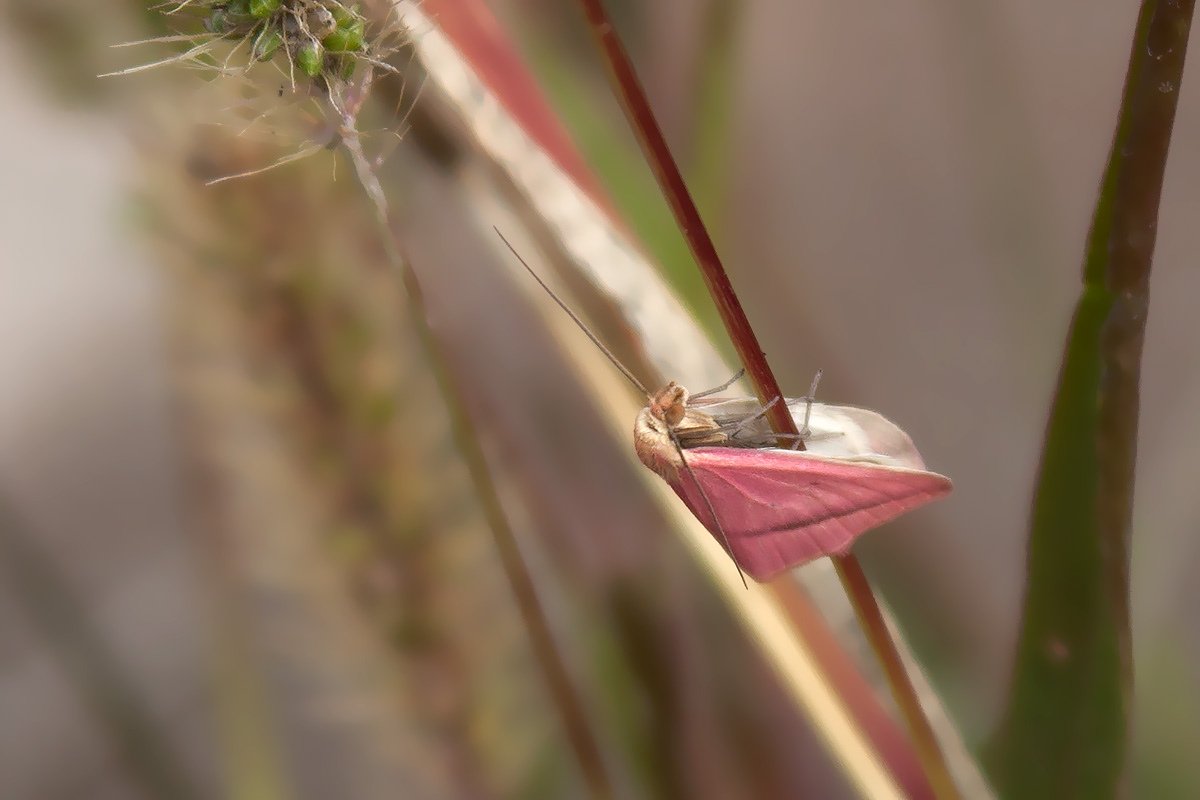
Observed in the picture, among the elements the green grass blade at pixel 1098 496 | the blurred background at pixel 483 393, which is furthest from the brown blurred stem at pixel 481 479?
the green grass blade at pixel 1098 496

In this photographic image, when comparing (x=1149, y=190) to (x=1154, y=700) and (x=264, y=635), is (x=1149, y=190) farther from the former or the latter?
(x=264, y=635)

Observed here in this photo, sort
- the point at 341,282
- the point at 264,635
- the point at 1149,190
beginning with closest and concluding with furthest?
the point at 1149,190, the point at 341,282, the point at 264,635

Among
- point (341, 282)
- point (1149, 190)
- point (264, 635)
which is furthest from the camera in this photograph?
point (264, 635)

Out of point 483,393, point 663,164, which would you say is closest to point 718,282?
point 663,164

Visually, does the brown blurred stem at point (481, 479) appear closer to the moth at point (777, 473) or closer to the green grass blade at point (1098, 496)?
the moth at point (777, 473)

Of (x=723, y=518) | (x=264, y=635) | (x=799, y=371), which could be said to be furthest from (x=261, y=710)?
(x=799, y=371)

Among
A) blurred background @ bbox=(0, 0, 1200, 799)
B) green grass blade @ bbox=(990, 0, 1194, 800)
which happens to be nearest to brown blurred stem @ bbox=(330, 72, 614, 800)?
blurred background @ bbox=(0, 0, 1200, 799)

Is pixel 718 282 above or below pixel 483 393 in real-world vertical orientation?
above

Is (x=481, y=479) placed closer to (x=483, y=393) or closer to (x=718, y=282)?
(x=718, y=282)
